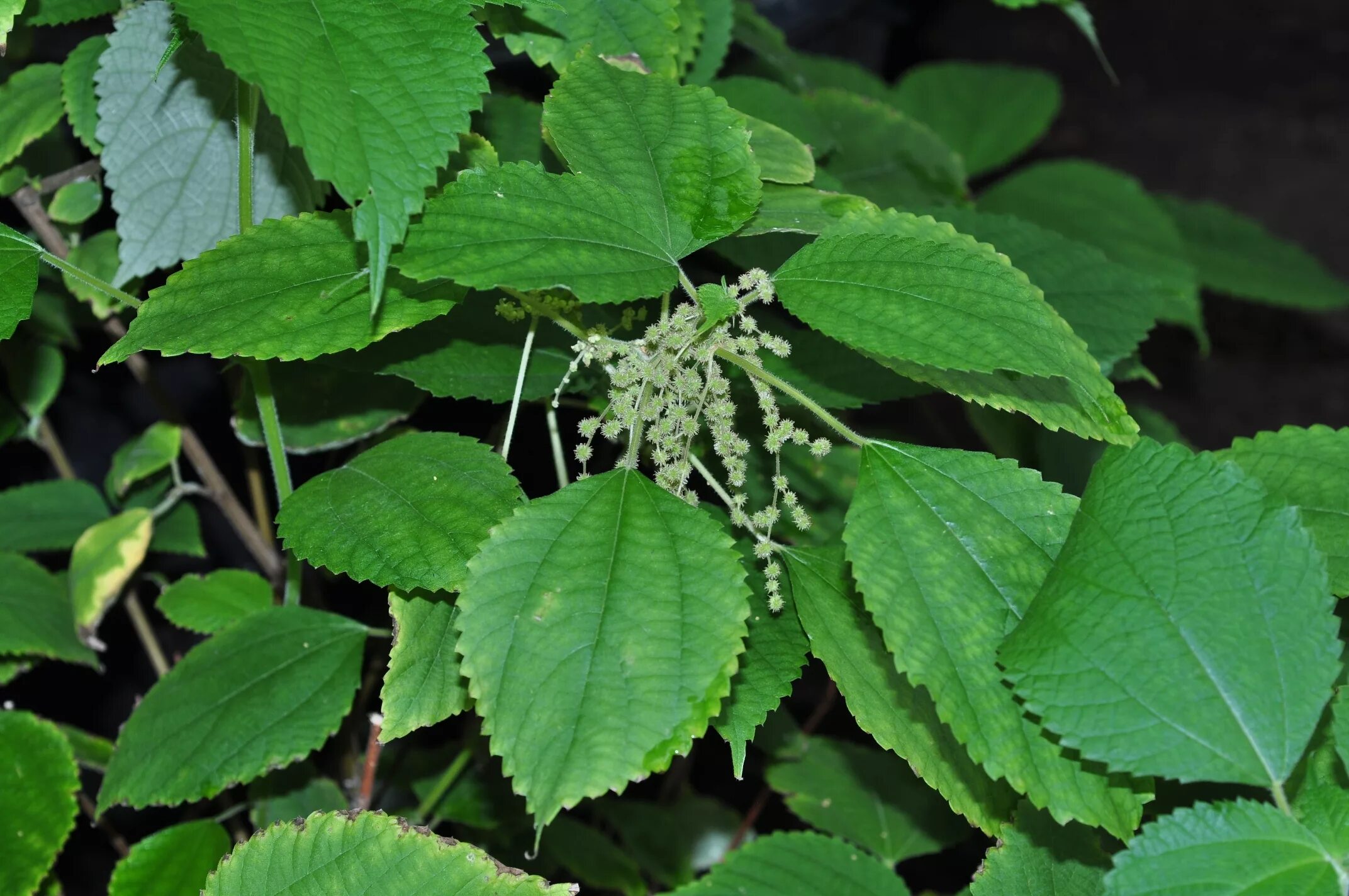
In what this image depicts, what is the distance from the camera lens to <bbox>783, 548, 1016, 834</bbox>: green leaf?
750 millimetres

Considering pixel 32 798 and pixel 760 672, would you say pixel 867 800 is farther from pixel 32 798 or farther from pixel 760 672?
pixel 32 798

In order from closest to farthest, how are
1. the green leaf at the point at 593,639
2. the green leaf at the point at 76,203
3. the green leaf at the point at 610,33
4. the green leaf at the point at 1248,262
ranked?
the green leaf at the point at 593,639, the green leaf at the point at 610,33, the green leaf at the point at 76,203, the green leaf at the point at 1248,262

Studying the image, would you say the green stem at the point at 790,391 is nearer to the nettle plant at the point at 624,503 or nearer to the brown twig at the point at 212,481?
the nettle plant at the point at 624,503

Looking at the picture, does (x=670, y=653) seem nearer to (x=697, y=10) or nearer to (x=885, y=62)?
(x=697, y=10)

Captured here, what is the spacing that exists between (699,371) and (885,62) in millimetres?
2444

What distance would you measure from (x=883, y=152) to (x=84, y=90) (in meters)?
0.82

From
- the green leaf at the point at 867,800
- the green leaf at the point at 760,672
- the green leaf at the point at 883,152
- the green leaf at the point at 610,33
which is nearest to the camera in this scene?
the green leaf at the point at 760,672

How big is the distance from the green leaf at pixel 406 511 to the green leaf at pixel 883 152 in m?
0.62

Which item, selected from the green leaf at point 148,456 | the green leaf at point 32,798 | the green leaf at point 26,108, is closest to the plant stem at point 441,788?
the green leaf at point 32,798

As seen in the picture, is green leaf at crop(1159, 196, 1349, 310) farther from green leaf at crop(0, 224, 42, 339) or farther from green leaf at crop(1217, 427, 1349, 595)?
green leaf at crop(0, 224, 42, 339)

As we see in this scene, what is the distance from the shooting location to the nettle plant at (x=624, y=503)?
0.65 metres

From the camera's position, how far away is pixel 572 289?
679 millimetres

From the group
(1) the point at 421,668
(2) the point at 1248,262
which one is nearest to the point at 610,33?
(1) the point at 421,668

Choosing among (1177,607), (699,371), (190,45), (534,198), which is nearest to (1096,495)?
(1177,607)
